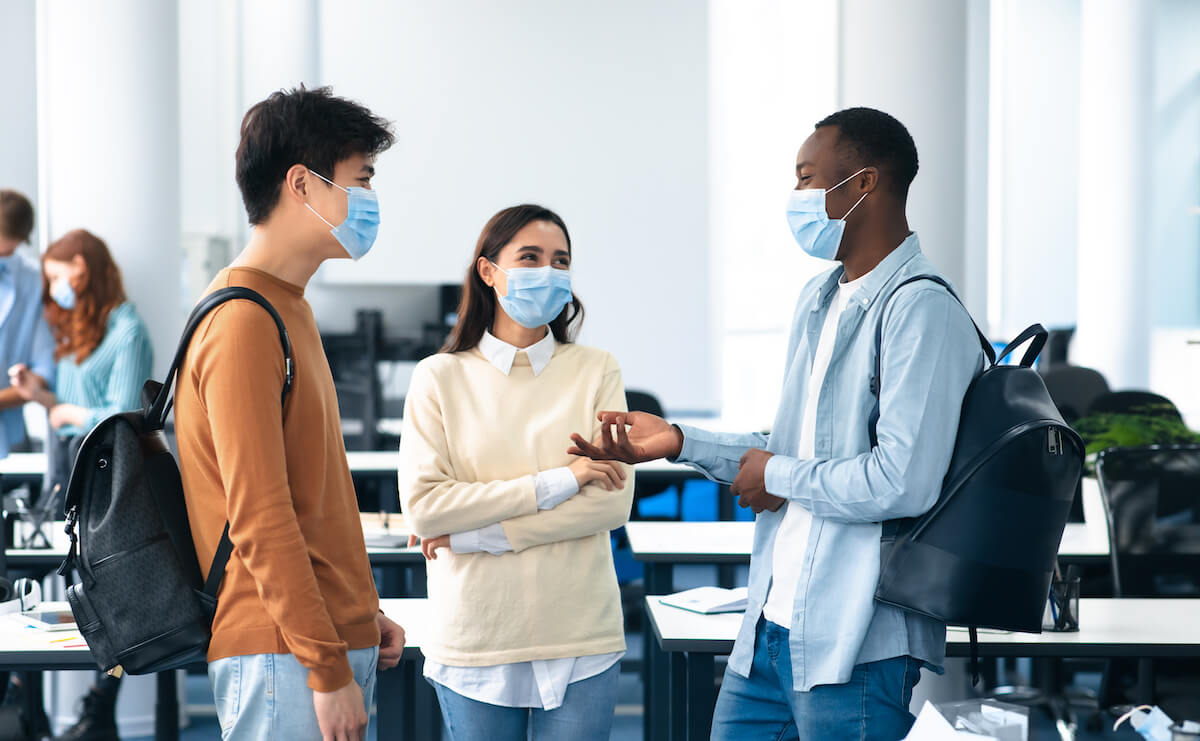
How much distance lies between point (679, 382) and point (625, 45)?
8.70 ft

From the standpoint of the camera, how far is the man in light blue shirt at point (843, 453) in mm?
1591

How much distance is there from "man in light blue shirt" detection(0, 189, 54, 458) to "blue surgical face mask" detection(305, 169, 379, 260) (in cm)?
312

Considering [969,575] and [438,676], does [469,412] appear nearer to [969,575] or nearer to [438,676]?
[438,676]

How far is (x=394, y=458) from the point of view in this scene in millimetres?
4660

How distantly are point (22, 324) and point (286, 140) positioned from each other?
337cm

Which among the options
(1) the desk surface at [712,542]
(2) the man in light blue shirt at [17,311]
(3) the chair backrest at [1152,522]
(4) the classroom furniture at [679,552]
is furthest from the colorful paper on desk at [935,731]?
(2) the man in light blue shirt at [17,311]

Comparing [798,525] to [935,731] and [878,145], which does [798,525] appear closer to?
[935,731]

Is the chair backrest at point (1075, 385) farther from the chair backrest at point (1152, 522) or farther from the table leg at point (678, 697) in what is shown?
the table leg at point (678, 697)

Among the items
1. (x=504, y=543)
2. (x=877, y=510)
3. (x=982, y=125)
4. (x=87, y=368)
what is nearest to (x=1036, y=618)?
(x=877, y=510)

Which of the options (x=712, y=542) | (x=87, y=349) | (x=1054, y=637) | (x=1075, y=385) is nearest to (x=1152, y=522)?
(x=1054, y=637)

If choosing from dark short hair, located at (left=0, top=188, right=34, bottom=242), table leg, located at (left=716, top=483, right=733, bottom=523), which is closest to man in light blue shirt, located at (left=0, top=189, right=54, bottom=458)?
dark short hair, located at (left=0, top=188, right=34, bottom=242)

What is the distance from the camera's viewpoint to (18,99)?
23.2 ft

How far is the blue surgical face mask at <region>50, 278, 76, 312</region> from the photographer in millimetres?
3994

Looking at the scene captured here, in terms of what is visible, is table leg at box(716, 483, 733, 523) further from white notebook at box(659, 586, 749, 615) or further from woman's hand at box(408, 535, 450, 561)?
woman's hand at box(408, 535, 450, 561)
